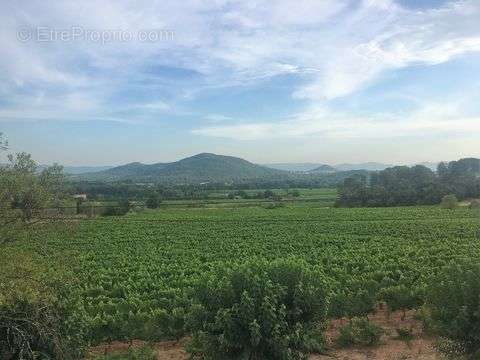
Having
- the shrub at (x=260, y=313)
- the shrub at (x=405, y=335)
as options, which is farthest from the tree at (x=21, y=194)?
the shrub at (x=405, y=335)

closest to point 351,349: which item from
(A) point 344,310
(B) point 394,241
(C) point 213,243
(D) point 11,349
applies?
(A) point 344,310

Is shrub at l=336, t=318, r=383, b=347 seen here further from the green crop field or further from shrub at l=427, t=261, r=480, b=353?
shrub at l=427, t=261, r=480, b=353

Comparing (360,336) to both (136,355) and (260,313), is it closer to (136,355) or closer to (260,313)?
(260,313)

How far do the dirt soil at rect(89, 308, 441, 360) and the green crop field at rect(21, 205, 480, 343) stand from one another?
343mm

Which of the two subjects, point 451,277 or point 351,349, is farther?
point 351,349

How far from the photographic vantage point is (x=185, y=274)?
2181cm

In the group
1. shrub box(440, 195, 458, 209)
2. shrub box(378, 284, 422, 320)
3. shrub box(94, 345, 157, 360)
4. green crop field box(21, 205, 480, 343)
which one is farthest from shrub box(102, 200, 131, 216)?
shrub box(94, 345, 157, 360)

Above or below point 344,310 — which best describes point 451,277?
above

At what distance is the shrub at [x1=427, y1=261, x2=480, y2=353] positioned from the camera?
9.34 metres

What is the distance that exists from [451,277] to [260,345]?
4.50 m

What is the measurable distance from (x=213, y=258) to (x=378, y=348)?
15.9m

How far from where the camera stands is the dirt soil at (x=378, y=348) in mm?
11492

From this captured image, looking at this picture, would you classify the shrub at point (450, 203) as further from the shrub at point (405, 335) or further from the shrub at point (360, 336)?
the shrub at point (360, 336)

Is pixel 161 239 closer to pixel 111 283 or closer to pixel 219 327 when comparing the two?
pixel 111 283
